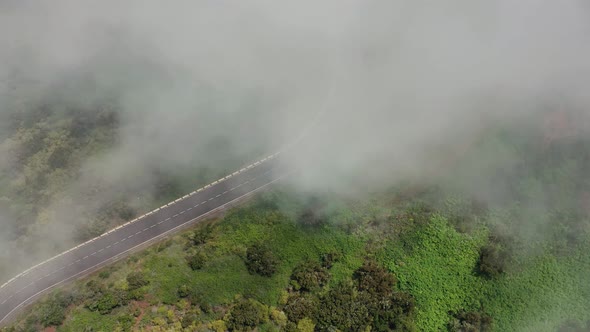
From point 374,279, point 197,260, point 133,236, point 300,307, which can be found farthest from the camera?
point 133,236

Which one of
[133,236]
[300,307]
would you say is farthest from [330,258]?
[133,236]

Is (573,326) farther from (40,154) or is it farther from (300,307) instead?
(40,154)

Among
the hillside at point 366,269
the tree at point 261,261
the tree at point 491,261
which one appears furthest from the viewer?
the tree at point 261,261

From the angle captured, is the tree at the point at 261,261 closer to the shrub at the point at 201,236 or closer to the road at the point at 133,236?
the shrub at the point at 201,236

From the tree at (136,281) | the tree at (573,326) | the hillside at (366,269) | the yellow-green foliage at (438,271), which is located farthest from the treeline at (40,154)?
the tree at (573,326)

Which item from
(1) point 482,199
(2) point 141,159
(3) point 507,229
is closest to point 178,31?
(2) point 141,159

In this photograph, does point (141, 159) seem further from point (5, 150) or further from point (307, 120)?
point (307, 120)
